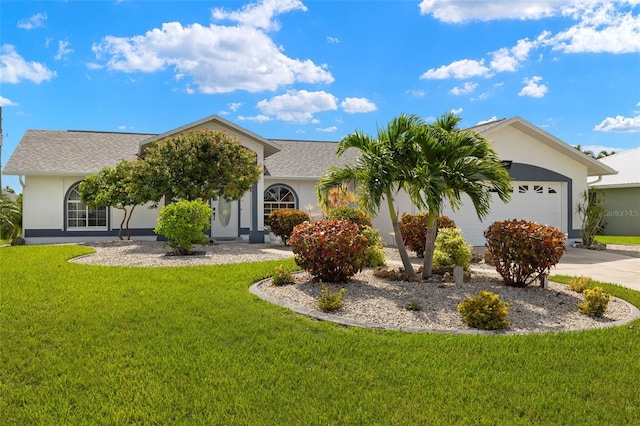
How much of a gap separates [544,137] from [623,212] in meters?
11.2

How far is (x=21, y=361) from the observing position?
4496mm

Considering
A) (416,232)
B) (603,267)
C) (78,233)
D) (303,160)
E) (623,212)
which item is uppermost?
(303,160)

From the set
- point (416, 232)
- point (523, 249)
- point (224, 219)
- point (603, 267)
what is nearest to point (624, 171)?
point (603, 267)

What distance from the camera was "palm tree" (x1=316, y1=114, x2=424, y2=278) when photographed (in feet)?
26.6

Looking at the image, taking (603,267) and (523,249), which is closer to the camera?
(523,249)

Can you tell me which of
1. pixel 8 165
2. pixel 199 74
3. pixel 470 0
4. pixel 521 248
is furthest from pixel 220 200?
pixel 521 248

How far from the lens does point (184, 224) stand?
40.0ft

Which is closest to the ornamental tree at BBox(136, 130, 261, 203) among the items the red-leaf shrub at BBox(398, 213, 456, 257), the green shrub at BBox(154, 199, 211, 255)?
the green shrub at BBox(154, 199, 211, 255)

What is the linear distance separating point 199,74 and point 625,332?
11808mm

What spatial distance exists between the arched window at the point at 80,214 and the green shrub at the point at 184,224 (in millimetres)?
7607

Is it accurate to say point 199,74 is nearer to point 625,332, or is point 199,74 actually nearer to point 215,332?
point 215,332

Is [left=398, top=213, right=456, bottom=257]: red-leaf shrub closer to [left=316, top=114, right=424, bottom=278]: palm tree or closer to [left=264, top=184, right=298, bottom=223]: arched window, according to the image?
[left=316, top=114, right=424, bottom=278]: palm tree

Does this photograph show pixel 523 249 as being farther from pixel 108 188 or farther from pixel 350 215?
pixel 108 188

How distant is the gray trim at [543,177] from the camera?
1752cm
